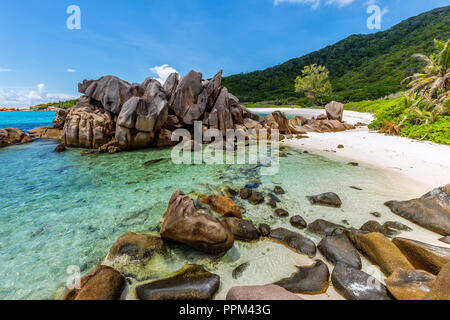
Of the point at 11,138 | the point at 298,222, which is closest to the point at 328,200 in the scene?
the point at 298,222

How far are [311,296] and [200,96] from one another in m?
23.6

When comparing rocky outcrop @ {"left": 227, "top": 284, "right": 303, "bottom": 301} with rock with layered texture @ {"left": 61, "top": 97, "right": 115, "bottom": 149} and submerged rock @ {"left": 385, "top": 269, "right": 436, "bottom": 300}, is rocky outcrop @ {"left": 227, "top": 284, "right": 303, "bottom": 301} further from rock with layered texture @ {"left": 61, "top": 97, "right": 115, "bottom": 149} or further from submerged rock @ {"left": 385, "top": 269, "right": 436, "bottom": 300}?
rock with layered texture @ {"left": 61, "top": 97, "right": 115, "bottom": 149}

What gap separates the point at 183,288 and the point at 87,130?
20.6 m

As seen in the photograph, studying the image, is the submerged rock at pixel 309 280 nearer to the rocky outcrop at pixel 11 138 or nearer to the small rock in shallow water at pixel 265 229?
the small rock in shallow water at pixel 265 229

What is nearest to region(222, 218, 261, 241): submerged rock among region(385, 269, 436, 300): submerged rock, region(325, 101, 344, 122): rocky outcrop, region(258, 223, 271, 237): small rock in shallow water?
region(258, 223, 271, 237): small rock in shallow water

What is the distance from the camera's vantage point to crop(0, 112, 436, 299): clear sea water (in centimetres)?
457

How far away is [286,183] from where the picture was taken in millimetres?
9609

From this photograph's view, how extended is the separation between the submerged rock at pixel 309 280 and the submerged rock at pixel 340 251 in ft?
1.83

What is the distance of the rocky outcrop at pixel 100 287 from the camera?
341 cm

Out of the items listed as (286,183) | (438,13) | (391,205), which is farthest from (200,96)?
(438,13)

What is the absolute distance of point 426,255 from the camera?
3.95 metres

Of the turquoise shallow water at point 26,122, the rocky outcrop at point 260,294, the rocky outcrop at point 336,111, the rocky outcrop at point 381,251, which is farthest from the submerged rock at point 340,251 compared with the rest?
the turquoise shallow water at point 26,122

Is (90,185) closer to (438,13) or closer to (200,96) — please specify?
(200,96)
